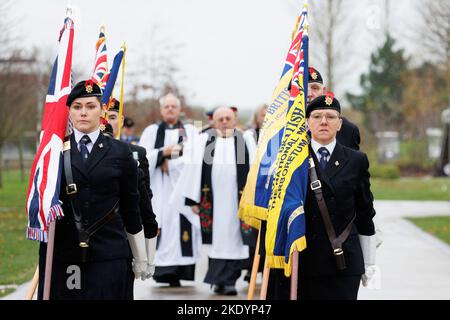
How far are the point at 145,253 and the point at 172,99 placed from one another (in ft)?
18.6

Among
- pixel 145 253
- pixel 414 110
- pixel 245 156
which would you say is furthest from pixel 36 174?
pixel 414 110

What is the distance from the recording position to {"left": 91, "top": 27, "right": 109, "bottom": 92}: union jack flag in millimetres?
7441

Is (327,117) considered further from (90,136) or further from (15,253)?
(15,253)

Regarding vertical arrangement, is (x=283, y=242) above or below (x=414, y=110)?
below

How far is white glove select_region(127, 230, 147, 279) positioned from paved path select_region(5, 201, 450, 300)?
4.09 meters

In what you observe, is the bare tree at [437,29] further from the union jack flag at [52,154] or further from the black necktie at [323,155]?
the union jack flag at [52,154]

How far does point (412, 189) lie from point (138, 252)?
Answer: 89.3 ft

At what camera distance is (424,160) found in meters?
43.4

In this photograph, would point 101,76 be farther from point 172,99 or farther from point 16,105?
point 16,105

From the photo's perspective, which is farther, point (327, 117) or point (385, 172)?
point (385, 172)

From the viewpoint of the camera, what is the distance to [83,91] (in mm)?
5777

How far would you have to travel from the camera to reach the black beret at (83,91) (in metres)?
5.77

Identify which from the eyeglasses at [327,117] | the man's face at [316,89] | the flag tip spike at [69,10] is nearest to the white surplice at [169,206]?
the man's face at [316,89]

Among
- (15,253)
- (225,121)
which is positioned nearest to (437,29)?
(15,253)
